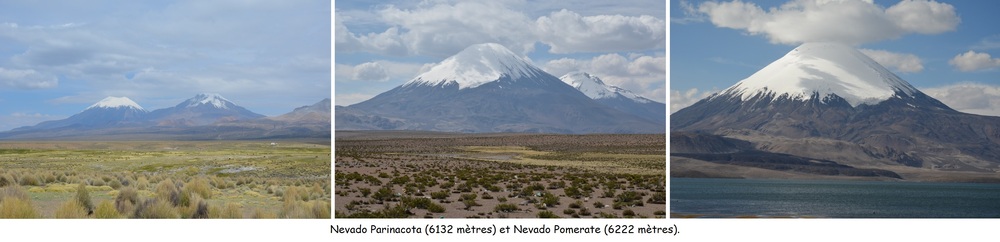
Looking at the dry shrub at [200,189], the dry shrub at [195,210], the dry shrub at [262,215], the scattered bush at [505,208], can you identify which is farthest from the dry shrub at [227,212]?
the scattered bush at [505,208]

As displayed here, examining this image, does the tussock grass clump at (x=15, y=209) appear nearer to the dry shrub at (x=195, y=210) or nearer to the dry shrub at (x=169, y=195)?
the dry shrub at (x=169, y=195)

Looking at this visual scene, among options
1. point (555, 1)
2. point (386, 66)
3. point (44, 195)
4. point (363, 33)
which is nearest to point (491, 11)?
point (555, 1)

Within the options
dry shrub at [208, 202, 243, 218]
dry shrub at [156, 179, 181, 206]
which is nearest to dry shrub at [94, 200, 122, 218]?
dry shrub at [156, 179, 181, 206]

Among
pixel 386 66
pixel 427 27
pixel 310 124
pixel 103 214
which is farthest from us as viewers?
pixel 427 27

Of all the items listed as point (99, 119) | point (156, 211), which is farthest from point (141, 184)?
point (99, 119)

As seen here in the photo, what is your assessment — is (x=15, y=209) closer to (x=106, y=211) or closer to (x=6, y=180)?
(x=106, y=211)
